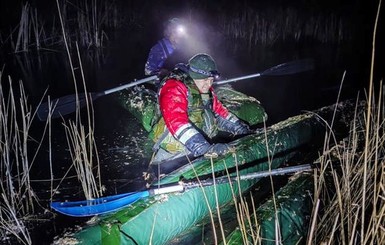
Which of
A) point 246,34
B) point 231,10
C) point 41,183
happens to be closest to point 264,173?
point 41,183

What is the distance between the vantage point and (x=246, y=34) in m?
12.7

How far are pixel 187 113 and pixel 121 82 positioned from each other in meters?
5.00

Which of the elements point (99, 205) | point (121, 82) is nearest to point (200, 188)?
point (99, 205)

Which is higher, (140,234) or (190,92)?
(190,92)

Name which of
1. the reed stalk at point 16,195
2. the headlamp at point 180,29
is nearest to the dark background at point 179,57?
the reed stalk at point 16,195

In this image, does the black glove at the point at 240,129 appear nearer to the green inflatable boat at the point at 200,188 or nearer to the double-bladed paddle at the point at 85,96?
the green inflatable boat at the point at 200,188

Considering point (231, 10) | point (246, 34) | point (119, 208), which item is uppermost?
point (231, 10)

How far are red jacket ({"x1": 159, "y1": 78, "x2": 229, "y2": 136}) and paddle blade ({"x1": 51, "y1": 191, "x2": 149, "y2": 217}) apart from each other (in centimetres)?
94

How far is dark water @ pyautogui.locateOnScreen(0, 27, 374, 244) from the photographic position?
5.00 m

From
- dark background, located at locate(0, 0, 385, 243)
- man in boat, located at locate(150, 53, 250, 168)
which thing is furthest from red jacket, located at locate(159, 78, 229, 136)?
dark background, located at locate(0, 0, 385, 243)

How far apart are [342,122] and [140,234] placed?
3.79m

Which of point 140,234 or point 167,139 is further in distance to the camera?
point 167,139

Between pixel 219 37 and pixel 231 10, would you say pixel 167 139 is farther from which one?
pixel 231 10

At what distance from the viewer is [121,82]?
8.94 metres
